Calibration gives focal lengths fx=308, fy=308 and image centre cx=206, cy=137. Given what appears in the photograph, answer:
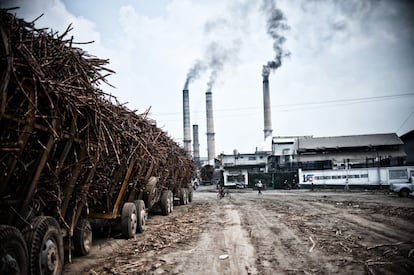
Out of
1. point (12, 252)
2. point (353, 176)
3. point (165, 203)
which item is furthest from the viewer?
point (353, 176)

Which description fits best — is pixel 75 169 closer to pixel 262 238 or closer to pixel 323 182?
pixel 262 238

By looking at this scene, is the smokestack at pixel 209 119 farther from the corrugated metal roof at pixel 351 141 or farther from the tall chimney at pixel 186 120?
the corrugated metal roof at pixel 351 141

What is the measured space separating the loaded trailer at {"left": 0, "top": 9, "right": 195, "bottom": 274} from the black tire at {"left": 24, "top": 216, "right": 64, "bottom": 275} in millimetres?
12

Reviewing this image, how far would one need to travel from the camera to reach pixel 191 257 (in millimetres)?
6441

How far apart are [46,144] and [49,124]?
377mm

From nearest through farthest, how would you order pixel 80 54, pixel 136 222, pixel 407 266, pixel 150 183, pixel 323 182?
pixel 407 266 → pixel 80 54 → pixel 136 222 → pixel 150 183 → pixel 323 182

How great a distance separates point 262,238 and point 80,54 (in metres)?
6.27

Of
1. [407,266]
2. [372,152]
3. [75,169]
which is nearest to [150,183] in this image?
[75,169]

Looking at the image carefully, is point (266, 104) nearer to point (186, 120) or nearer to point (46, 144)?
point (186, 120)

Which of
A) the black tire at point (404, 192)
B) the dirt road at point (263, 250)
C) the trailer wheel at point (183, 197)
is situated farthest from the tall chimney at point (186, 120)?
the dirt road at point (263, 250)

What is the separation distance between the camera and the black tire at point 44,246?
4.17 metres

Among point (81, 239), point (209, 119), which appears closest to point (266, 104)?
point (209, 119)

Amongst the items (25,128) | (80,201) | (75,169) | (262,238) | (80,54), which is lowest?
(262,238)

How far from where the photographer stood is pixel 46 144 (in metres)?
4.57
